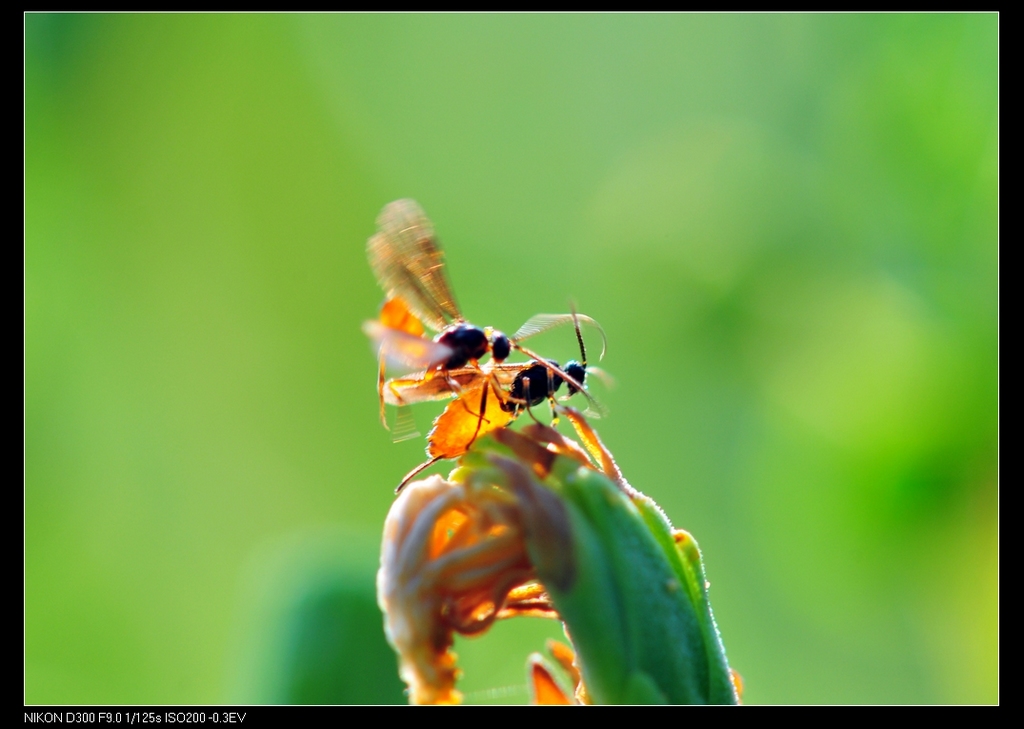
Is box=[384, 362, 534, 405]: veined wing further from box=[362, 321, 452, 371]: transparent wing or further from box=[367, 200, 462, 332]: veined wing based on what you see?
box=[367, 200, 462, 332]: veined wing

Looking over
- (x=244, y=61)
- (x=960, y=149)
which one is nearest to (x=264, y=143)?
(x=244, y=61)

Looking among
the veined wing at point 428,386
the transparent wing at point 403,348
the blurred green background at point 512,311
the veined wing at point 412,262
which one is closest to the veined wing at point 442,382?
the veined wing at point 428,386

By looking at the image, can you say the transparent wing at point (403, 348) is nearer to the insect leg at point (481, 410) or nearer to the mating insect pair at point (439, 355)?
the mating insect pair at point (439, 355)

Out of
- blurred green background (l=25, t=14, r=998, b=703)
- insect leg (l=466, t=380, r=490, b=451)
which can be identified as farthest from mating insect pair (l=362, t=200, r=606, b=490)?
blurred green background (l=25, t=14, r=998, b=703)

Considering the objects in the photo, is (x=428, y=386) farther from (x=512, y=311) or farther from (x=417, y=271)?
(x=512, y=311)

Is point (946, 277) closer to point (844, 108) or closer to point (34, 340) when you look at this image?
point (844, 108)

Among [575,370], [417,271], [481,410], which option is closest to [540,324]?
[575,370]

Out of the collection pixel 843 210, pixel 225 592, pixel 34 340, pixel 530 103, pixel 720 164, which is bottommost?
pixel 225 592
